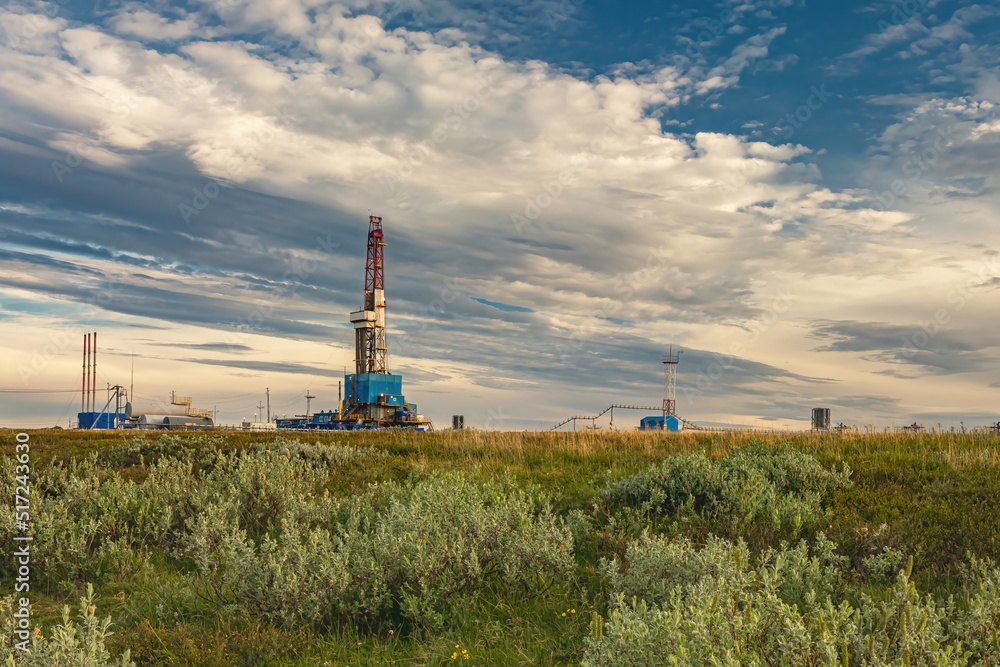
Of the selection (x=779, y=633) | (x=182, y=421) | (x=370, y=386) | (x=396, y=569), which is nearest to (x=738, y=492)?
(x=396, y=569)

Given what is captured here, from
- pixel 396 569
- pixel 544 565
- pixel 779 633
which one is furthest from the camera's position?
pixel 544 565

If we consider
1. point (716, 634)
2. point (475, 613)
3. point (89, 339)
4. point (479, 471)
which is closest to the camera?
point (716, 634)

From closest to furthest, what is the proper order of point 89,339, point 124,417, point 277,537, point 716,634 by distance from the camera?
point 716,634, point 277,537, point 89,339, point 124,417

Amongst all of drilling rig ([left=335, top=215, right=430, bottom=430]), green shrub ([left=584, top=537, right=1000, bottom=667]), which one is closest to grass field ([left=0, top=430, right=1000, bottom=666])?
green shrub ([left=584, top=537, right=1000, bottom=667])

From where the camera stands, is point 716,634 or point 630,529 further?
point 630,529

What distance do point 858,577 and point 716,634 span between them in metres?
3.71

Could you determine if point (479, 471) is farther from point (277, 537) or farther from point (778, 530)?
point (778, 530)

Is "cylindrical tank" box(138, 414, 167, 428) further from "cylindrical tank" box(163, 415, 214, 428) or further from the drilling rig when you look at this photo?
the drilling rig

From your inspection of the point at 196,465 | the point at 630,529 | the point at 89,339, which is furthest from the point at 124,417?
the point at 630,529

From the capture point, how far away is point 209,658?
484 cm

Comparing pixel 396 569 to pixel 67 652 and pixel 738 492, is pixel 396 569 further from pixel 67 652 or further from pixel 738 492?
pixel 738 492

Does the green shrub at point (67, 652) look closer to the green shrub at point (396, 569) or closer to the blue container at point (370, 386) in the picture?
the green shrub at point (396, 569)

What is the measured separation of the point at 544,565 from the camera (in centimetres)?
612

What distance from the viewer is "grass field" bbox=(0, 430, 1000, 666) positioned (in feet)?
12.5
